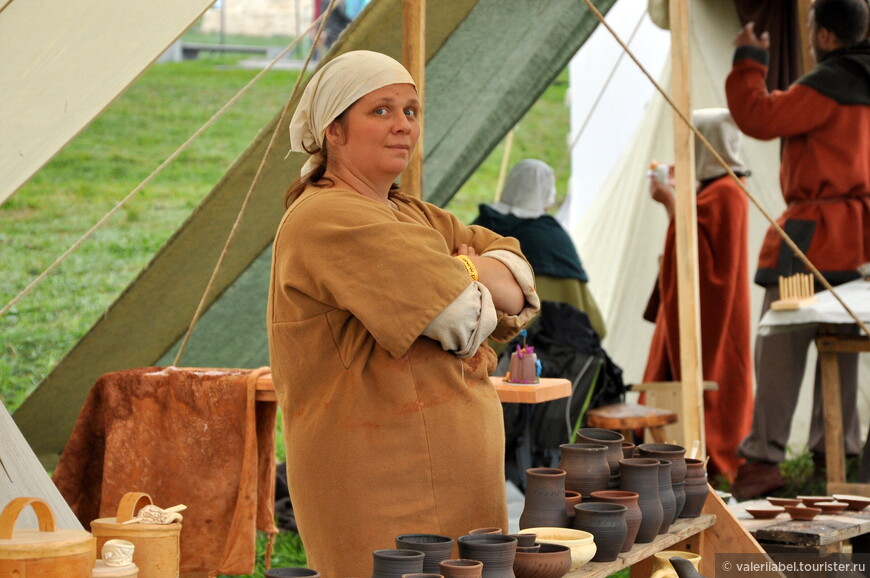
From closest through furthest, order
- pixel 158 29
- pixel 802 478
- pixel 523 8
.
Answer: pixel 158 29 → pixel 523 8 → pixel 802 478

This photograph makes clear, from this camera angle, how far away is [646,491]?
2232 mm

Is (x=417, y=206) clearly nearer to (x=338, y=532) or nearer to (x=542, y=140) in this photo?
(x=338, y=532)

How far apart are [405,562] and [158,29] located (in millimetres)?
1536

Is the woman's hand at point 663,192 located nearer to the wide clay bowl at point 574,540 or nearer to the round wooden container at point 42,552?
the wide clay bowl at point 574,540

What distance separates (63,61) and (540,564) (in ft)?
4.95

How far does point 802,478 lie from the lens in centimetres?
468

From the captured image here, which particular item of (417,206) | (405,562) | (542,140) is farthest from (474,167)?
(542,140)

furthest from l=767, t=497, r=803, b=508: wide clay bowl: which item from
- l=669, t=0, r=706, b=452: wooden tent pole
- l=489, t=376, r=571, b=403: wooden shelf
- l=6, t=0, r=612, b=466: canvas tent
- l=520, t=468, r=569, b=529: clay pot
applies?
l=6, t=0, r=612, b=466: canvas tent

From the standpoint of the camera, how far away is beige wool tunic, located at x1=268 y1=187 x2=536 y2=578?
6.25 ft

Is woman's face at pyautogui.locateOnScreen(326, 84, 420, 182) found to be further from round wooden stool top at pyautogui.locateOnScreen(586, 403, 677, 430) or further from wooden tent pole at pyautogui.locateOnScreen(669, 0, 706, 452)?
round wooden stool top at pyautogui.locateOnScreen(586, 403, 677, 430)

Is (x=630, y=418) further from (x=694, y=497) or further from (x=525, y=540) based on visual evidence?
(x=525, y=540)

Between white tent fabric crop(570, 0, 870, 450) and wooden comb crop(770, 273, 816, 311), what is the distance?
127cm

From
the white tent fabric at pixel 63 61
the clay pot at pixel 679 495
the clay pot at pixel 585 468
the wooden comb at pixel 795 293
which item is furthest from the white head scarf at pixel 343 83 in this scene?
the wooden comb at pixel 795 293

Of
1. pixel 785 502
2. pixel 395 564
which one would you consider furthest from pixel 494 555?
pixel 785 502
